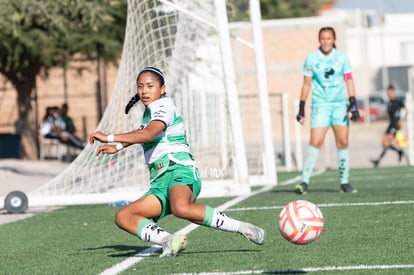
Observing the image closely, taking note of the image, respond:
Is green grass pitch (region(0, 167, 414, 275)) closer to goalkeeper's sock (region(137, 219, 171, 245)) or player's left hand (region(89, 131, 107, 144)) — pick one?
goalkeeper's sock (region(137, 219, 171, 245))

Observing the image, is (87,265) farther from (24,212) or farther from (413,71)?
(413,71)

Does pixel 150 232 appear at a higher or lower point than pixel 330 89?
lower

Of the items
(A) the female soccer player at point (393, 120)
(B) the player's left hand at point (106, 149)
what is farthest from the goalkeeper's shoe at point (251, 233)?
(A) the female soccer player at point (393, 120)

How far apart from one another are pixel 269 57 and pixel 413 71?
25.5 metres

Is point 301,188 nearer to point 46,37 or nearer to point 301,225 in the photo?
point 301,225

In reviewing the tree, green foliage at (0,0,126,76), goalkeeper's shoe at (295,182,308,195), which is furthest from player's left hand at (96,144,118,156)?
green foliage at (0,0,126,76)

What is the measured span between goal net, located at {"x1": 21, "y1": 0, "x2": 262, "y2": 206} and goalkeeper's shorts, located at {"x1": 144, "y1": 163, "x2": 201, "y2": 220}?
17.1ft

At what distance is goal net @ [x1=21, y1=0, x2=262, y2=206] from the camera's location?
1490 centimetres

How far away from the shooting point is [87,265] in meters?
8.64

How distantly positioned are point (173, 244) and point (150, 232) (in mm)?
235

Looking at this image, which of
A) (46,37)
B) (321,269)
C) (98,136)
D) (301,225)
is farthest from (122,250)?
(46,37)

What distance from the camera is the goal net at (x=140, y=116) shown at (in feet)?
48.9

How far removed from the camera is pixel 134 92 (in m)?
15.6

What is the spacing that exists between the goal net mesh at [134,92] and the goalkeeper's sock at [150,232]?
5.60 m
